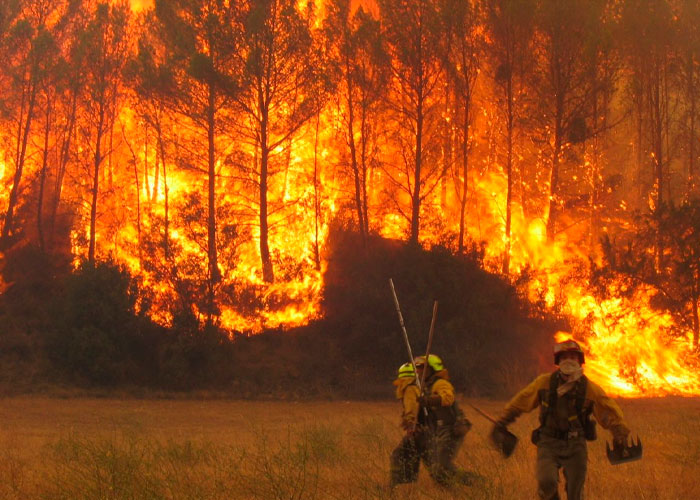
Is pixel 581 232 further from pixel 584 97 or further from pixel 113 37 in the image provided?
pixel 113 37

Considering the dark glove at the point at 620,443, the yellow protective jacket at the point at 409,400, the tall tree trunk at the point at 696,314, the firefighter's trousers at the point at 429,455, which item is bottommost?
the firefighter's trousers at the point at 429,455

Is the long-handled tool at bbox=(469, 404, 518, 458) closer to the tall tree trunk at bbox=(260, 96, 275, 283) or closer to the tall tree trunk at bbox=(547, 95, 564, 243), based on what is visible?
the tall tree trunk at bbox=(260, 96, 275, 283)

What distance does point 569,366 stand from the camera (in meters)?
6.84

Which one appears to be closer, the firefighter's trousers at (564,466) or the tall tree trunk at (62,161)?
the firefighter's trousers at (564,466)

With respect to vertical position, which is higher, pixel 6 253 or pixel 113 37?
pixel 113 37

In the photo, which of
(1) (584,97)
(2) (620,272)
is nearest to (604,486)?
(2) (620,272)

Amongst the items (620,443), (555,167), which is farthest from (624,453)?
(555,167)

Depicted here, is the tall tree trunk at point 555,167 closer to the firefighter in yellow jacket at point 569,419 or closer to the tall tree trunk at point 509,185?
the tall tree trunk at point 509,185

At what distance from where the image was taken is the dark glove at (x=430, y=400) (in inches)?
337

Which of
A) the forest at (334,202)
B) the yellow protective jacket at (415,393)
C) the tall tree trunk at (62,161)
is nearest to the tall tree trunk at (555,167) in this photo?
the forest at (334,202)

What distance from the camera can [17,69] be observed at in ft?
119

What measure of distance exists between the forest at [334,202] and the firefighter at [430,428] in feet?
65.6

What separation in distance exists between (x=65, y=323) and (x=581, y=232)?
25.0m

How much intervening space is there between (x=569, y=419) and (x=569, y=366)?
45cm
